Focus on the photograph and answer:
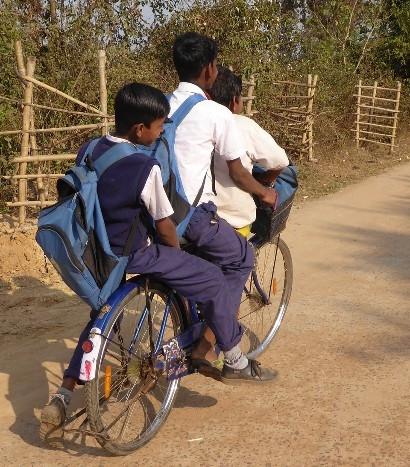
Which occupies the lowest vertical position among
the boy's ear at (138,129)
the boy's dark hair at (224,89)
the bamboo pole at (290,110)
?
the boy's ear at (138,129)

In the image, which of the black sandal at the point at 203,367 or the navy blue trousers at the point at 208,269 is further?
the black sandal at the point at 203,367

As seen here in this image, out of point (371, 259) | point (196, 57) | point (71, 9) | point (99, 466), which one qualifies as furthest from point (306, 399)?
point (71, 9)

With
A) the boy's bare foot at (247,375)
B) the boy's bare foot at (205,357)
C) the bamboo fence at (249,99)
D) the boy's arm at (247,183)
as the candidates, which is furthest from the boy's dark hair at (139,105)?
the bamboo fence at (249,99)

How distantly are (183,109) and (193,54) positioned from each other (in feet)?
0.91

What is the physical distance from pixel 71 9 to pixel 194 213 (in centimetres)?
821

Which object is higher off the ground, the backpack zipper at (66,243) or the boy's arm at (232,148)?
the boy's arm at (232,148)

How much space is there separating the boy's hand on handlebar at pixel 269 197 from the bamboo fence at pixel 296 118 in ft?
27.2

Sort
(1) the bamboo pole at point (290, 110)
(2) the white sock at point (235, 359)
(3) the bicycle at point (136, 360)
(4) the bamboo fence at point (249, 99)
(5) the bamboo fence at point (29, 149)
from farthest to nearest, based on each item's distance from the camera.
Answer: (1) the bamboo pole at point (290, 110)
(4) the bamboo fence at point (249, 99)
(5) the bamboo fence at point (29, 149)
(2) the white sock at point (235, 359)
(3) the bicycle at point (136, 360)

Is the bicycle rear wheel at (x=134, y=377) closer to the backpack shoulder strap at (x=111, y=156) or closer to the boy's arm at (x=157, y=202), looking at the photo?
the boy's arm at (x=157, y=202)

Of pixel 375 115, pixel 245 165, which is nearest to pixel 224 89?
pixel 245 165

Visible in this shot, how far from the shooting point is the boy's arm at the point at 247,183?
3.15 m

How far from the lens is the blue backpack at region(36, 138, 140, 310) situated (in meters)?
2.60

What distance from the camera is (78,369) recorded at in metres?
2.86

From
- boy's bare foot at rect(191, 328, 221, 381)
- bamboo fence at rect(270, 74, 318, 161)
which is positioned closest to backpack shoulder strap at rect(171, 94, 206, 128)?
boy's bare foot at rect(191, 328, 221, 381)
